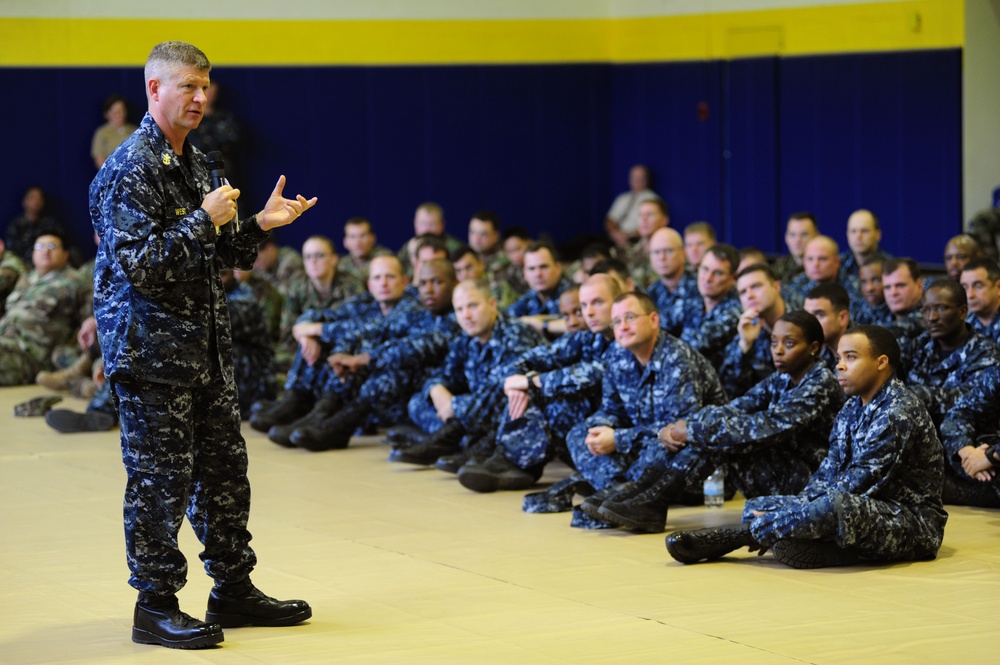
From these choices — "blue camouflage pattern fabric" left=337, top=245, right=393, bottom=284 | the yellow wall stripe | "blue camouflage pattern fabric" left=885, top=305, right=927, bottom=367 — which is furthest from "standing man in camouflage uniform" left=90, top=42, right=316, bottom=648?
the yellow wall stripe

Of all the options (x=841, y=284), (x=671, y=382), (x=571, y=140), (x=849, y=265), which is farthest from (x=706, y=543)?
(x=571, y=140)

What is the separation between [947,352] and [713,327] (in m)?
1.35

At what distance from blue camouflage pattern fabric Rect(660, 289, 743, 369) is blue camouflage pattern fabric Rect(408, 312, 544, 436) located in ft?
2.75

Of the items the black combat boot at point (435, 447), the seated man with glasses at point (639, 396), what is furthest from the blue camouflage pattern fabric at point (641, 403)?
the black combat boot at point (435, 447)

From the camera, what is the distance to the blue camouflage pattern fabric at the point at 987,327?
7367 millimetres

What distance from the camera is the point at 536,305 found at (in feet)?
31.6

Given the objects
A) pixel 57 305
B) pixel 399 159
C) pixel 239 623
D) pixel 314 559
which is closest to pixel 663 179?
pixel 399 159

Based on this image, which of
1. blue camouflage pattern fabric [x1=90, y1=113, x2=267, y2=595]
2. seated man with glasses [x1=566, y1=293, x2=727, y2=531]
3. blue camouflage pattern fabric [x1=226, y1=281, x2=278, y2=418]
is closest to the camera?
blue camouflage pattern fabric [x1=90, y1=113, x2=267, y2=595]

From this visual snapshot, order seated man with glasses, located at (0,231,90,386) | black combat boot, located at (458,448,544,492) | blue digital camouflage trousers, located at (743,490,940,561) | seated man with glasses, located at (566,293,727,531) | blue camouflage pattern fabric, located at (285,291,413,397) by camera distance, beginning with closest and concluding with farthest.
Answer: blue digital camouflage trousers, located at (743,490,940,561), seated man with glasses, located at (566,293,727,531), black combat boot, located at (458,448,544,492), blue camouflage pattern fabric, located at (285,291,413,397), seated man with glasses, located at (0,231,90,386)

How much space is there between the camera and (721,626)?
490 cm

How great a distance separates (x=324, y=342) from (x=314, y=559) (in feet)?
10.7

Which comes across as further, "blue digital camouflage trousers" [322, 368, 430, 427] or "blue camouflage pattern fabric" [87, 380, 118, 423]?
"blue camouflage pattern fabric" [87, 380, 118, 423]

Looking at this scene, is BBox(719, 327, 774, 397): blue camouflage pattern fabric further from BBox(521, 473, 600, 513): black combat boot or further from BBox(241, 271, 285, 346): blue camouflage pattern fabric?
BBox(241, 271, 285, 346): blue camouflage pattern fabric

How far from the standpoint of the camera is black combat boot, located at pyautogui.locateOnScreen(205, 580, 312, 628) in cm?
487
